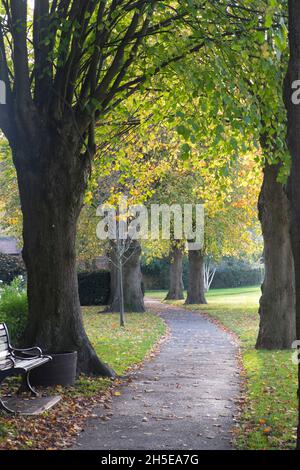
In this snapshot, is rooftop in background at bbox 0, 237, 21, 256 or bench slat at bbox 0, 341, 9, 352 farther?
rooftop in background at bbox 0, 237, 21, 256

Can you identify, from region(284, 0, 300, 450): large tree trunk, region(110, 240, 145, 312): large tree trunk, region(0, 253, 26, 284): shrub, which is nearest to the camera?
region(284, 0, 300, 450): large tree trunk

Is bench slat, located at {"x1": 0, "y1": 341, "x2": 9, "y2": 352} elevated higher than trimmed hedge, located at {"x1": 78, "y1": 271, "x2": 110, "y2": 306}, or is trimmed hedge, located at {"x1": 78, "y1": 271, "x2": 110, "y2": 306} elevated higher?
bench slat, located at {"x1": 0, "y1": 341, "x2": 9, "y2": 352}

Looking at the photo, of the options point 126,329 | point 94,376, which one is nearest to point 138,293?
point 126,329

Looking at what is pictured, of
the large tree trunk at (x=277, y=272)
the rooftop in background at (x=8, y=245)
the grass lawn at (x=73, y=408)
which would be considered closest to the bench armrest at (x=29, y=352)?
the grass lawn at (x=73, y=408)

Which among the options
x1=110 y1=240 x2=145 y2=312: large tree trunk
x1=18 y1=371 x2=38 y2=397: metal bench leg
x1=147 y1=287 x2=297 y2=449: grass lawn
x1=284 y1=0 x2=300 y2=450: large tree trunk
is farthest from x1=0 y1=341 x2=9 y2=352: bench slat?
x1=110 y1=240 x2=145 y2=312: large tree trunk

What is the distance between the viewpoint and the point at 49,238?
11.3m

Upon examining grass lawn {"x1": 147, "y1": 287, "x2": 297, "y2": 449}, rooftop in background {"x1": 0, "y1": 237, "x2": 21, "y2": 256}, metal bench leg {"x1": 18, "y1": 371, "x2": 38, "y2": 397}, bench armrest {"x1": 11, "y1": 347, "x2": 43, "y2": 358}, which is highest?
rooftop in background {"x1": 0, "y1": 237, "x2": 21, "y2": 256}

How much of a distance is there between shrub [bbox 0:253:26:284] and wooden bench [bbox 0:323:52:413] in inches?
→ 978

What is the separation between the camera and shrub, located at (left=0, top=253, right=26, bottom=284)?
115 ft

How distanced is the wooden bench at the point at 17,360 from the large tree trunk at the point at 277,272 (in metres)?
7.15

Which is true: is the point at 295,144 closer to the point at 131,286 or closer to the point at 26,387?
the point at 26,387

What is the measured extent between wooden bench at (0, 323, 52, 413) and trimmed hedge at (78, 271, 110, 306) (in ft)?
81.1

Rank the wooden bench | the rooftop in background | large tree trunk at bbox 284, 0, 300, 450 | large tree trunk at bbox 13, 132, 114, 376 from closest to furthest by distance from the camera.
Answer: large tree trunk at bbox 284, 0, 300, 450 → the wooden bench → large tree trunk at bbox 13, 132, 114, 376 → the rooftop in background

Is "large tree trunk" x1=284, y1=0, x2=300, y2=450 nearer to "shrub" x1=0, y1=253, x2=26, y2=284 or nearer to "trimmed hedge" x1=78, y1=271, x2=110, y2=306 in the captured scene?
"trimmed hedge" x1=78, y1=271, x2=110, y2=306
